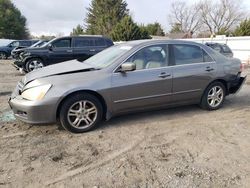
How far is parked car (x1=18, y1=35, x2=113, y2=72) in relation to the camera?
39.1 ft

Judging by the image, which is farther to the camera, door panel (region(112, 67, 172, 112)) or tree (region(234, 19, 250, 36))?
tree (region(234, 19, 250, 36))

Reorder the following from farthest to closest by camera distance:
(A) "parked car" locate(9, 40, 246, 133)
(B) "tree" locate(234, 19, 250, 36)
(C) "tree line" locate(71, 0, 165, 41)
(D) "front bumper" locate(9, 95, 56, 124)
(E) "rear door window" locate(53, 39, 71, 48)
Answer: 1. (C) "tree line" locate(71, 0, 165, 41)
2. (B) "tree" locate(234, 19, 250, 36)
3. (E) "rear door window" locate(53, 39, 71, 48)
4. (A) "parked car" locate(9, 40, 246, 133)
5. (D) "front bumper" locate(9, 95, 56, 124)

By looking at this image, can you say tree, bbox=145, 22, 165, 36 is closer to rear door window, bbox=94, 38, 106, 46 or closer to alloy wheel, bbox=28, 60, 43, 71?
rear door window, bbox=94, 38, 106, 46

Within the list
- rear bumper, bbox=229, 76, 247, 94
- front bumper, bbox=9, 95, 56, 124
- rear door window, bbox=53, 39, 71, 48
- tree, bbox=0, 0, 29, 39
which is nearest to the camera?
front bumper, bbox=9, 95, 56, 124

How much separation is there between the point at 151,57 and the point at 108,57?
2.72 feet

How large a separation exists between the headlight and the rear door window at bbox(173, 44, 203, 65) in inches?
101

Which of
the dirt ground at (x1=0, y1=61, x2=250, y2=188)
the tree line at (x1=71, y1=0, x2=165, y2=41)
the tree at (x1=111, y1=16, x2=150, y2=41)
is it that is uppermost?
the tree line at (x1=71, y1=0, x2=165, y2=41)

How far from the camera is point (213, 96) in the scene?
20.3 feet

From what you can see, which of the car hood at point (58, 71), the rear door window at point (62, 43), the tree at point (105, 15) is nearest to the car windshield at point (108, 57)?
the car hood at point (58, 71)

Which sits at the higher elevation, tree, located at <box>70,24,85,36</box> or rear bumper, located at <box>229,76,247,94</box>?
tree, located at <box>70,24,85,36</box>

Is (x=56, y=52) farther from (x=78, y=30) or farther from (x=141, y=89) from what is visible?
(x=78, y=30)

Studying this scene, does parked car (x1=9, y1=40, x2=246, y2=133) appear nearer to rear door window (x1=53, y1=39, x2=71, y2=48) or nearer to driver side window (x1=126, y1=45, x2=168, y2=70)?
driver side window (x1=126, y1=45, x2=168, y2=70)

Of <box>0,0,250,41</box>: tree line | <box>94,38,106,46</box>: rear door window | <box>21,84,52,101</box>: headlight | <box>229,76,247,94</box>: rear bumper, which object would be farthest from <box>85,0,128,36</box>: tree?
<box>21,84,52,101</box>: headlight

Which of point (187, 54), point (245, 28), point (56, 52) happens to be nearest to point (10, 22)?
point (245, 28)
